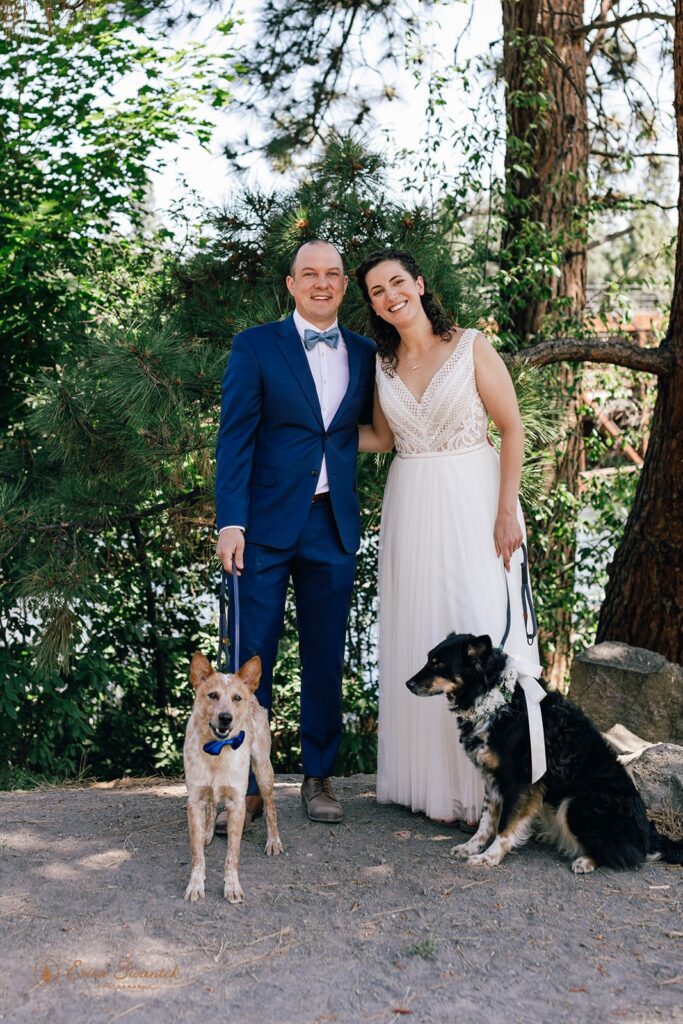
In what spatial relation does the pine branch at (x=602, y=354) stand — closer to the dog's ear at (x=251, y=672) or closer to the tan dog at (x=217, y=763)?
the dog's ear at (x=251, y=672)

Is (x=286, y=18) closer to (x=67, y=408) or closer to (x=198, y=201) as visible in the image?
(x=198, y=201)

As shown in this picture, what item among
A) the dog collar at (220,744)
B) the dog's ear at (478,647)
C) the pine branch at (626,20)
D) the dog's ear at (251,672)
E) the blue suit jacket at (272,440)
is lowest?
the dog collar at (220,744)

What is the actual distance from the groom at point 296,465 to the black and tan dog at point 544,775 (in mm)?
630

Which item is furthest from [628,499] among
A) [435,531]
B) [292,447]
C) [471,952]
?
[471,952]

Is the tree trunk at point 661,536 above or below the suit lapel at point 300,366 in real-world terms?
below

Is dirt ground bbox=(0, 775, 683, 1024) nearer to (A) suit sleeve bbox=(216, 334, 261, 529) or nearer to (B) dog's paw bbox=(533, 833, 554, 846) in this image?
(B) dog's paw bbox=(533, 833, 554, 846)

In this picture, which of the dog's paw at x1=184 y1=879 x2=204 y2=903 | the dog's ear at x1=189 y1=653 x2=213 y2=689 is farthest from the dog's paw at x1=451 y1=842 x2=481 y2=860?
the dog's ear at x1=189 y1=653 x2=213 y2=689

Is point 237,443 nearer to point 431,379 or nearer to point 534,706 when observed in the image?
point 431,379

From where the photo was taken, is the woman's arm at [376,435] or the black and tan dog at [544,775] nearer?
the black and tan dog at [544,775]

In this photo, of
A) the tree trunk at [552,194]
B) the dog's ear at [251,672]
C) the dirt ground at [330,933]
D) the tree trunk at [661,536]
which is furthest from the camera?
the tree trunk at [552,194]

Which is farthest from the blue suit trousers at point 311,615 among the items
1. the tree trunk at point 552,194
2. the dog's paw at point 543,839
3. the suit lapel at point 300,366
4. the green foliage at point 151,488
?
the tree trunk at point 552,194

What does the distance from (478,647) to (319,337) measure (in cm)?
133

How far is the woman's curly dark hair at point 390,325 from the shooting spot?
3.87 meters

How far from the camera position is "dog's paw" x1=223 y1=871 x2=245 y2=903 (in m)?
3.19
